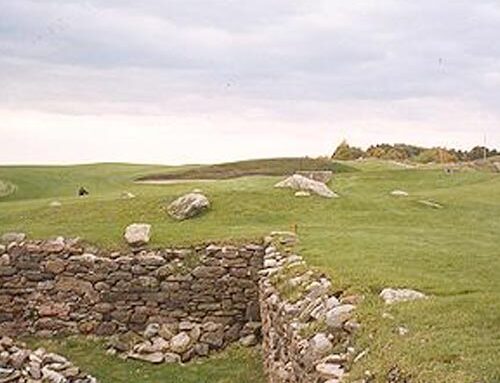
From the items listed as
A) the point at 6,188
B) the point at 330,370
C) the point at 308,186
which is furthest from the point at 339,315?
the point at 6,188

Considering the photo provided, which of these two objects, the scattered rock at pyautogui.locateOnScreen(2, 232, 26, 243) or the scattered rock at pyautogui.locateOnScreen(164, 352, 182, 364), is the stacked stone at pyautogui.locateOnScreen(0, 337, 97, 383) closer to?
the scattered rock at pyautogui.locateOnScreen(164, 352, 182, 364)

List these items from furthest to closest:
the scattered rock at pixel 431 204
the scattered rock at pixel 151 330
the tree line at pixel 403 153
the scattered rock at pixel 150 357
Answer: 1. the tree line at pixel 403 153
2. the scattered rock at pixel 431 204
3. the scattered rock at pixel 151 330
4. the scattered rock at pixel 150 357

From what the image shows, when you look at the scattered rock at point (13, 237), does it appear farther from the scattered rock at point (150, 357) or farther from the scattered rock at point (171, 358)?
the scattered rock at point (171, 358)

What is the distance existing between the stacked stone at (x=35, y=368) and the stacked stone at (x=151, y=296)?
162 centimetres

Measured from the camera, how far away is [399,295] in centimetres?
1070

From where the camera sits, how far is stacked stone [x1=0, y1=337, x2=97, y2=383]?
15.0 meters

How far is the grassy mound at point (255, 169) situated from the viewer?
46.8m

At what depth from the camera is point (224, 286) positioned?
709 inches

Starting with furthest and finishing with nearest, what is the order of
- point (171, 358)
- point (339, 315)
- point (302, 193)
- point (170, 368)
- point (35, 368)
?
point (302, 193) < point (171, 358) < point (170, 368) < point (35, 368) < point (339, 315)

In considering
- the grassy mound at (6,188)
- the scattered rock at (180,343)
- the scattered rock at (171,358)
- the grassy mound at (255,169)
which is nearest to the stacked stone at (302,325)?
the scattered rock at (171,358)

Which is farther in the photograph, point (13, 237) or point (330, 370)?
point (13, 237)

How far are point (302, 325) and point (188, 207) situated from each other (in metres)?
11.4

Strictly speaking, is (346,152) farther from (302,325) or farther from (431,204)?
(302,325)

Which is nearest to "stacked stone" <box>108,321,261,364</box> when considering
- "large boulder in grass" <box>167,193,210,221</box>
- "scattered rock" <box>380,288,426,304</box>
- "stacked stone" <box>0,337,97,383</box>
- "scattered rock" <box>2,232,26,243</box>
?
"stacked stone" <box>0,337,97,383</box>
